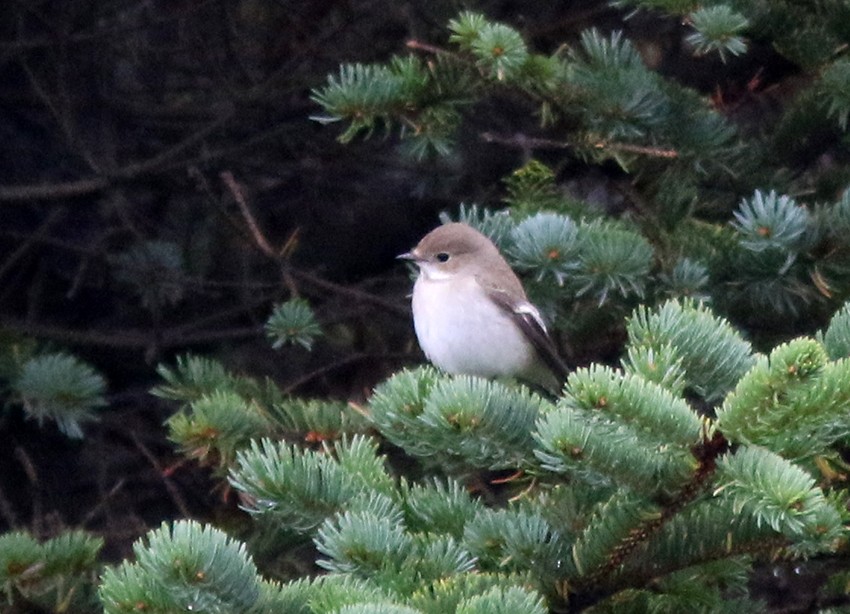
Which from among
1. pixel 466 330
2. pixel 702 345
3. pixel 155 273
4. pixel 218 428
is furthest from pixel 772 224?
pixel 155 273

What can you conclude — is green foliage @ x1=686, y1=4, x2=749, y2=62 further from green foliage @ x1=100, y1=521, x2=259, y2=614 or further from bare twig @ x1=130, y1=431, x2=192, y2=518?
bare twig @ x1=130, y1=431, x2=192, y2=518

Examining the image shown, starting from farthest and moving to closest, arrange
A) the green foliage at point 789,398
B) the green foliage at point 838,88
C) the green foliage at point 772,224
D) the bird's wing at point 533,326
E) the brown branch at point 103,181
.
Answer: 1. the brown branch at point 103,181
2. the bird's wing at point 533,326
3. the green foliage at point 838,88
4. the green foliage at point 772,224
5. the green foliage at point 789,398

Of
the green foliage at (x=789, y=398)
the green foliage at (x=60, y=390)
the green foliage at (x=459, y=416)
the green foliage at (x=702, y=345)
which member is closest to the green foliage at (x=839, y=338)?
the green foliage at (x=702, y=345)

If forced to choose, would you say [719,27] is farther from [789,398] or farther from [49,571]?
[49,571]

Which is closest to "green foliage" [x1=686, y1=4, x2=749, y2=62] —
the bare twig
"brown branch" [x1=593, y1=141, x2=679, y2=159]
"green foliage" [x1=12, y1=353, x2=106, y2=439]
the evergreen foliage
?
the evergreen foliage

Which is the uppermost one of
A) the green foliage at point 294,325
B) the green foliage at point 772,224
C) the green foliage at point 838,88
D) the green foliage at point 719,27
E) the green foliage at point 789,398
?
the green foliage at point 719,27

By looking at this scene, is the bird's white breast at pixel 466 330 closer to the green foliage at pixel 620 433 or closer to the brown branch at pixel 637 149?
the brown branch at pixel 637 149
